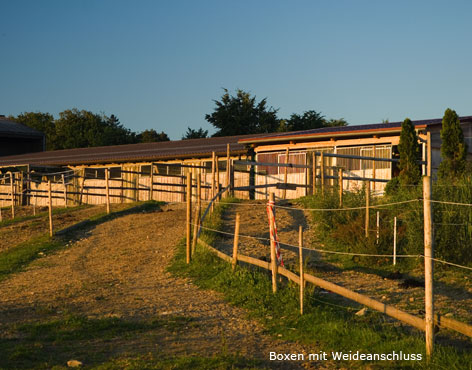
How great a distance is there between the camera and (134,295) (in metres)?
11.0

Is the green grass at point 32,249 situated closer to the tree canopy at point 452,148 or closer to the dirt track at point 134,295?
the dirt track at point 134,295

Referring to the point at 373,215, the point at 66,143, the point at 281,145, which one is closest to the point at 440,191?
the point at 373,215

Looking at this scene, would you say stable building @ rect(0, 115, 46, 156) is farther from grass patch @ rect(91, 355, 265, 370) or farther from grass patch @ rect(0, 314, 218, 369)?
grass patch @ rect(91, 355, 265, 370)

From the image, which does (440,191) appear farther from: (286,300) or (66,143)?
(66,143)

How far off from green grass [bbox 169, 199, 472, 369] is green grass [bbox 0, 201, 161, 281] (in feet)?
18.9

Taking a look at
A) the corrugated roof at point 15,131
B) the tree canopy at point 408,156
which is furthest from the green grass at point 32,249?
the corrugated roof at point 15,131

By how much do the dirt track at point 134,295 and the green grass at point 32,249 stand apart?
42 cm

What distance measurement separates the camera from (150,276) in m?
12.9

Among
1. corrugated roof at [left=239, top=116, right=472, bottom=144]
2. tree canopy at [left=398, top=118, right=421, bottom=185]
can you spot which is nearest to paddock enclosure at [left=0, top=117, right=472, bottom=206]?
corrugated roof at [left=239, top=116, right=472, bottom=144]

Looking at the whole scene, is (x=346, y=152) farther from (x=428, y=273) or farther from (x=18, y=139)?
(x=18, y=139)

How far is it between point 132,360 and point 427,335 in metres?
3.22

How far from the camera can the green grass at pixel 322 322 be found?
662cm

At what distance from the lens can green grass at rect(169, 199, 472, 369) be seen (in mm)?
6621

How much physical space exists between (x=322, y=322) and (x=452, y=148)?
9958mm
